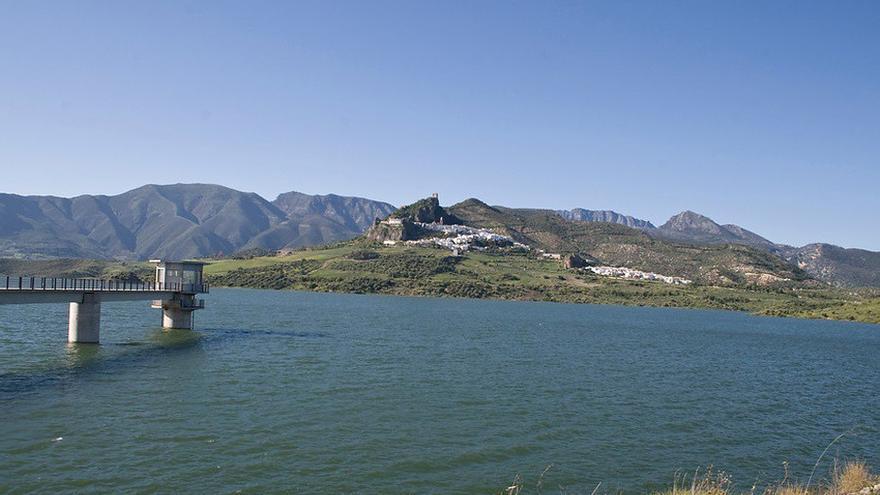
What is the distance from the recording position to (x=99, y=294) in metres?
63.5

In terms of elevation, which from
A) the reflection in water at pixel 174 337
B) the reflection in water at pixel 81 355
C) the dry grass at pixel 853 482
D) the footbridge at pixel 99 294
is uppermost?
the footbridge at pixel 99 294

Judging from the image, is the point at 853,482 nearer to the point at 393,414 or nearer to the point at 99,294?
the point at 393,414

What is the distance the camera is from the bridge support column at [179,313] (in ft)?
267

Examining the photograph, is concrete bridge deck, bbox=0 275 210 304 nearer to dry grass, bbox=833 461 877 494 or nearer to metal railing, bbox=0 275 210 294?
metal railing, bbox=0 275 210 294

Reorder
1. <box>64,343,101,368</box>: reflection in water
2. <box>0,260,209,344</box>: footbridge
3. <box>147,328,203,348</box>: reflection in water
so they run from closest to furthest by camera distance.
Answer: <box>64,343,101,368</box>: reflection in water
<box>0,260,209,344</box>: footbridge
<box>147,328,203,348</box>: reflection in water

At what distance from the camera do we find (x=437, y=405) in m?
40.1

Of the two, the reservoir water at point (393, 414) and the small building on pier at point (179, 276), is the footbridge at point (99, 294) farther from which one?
the reservoir water at point (393, 414)

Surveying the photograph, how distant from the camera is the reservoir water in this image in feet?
87.1

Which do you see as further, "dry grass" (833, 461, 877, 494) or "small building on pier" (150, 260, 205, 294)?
"small building on pier" (150, 260, 205, 294)

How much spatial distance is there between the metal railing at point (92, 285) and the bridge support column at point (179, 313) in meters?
1.50

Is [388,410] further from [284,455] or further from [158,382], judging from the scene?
[158,382]

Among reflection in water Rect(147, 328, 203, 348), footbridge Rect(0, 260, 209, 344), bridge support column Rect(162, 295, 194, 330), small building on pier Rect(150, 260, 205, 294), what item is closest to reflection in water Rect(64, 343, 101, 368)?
footbridge Rect(0, 260, 209, 344)

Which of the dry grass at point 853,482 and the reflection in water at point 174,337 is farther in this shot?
the reflection in water at point 174,337

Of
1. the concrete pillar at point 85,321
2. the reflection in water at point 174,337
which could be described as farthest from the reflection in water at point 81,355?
the reflection in water at point 174,337
